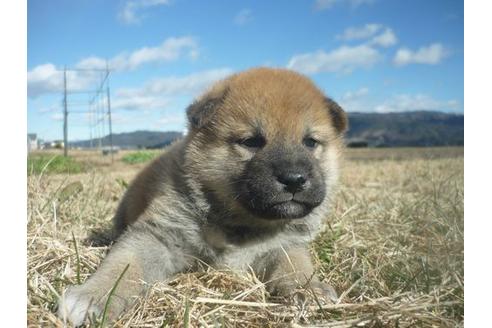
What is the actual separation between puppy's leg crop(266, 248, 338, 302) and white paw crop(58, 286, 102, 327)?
2.33ft

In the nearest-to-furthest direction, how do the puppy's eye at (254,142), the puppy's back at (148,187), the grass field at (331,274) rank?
the grass field at (331,274), the puppy's eye at (254,142), the puppy's back at (148,187)

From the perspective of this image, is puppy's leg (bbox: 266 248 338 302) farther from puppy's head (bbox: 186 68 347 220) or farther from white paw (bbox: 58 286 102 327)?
white paw (bbox: 58 286 102 327)

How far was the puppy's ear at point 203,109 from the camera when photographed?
232 cm

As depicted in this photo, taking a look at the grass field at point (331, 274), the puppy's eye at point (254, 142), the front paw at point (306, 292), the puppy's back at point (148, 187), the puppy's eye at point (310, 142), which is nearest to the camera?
the grass field at point (331, 274)

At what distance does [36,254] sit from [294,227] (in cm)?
117

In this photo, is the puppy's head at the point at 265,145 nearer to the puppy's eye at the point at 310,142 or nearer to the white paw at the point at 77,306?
the puppy's eye at the point at 310,142

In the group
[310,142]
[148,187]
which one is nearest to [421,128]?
[310,142]

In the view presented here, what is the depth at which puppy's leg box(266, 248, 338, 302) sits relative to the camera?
194 centimetres

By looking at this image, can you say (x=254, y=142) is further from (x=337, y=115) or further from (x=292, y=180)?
(x=337, y=115)

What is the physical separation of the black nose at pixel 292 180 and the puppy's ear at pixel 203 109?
519 mm

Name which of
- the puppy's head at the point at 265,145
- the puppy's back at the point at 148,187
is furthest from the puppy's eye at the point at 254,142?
the puppy's back at the point at 148,187

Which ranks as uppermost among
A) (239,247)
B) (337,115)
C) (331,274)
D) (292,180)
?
(337,115)

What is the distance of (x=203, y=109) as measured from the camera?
7.66 feet

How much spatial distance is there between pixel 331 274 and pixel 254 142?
70 centimetres
